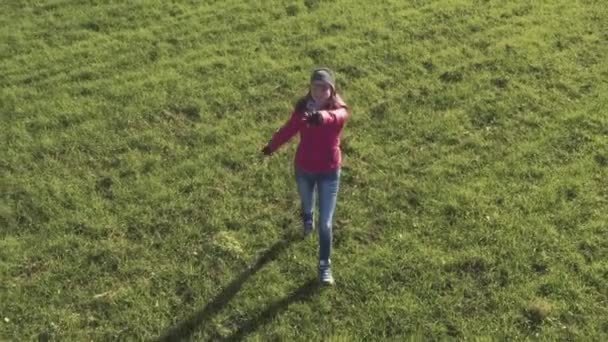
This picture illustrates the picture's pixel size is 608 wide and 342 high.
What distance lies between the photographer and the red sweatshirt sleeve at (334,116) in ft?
24.3

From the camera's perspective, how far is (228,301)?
811cm

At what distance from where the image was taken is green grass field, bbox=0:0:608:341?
803cm

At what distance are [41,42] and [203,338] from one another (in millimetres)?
7970

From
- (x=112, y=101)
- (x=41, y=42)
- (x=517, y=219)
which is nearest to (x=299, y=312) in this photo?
(x=517, y=219)

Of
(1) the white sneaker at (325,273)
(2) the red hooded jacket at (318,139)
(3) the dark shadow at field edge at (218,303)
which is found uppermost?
(2) the red hooded jacket at (318,139)

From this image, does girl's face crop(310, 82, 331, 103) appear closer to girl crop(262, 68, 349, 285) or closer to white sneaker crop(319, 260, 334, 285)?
girl crop(262, 68, 349, 285)

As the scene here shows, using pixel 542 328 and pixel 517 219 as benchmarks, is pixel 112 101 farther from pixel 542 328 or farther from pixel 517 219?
pixel 542 328

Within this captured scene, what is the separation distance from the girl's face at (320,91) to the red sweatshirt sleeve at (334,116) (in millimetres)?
179

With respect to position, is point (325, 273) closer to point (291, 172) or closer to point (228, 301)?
point (228, 301)

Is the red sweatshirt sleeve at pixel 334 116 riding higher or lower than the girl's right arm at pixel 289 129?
higher

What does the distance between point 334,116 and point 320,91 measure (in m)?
0.32

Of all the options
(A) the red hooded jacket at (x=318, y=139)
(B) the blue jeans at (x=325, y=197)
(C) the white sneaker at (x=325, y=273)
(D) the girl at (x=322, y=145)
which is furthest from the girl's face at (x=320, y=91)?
(C) the white sneaker at (x=325, y=273)

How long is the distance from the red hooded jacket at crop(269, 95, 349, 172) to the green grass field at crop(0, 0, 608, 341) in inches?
56.2

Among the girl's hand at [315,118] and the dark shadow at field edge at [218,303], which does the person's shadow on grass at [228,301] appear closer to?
the dark shadow at field edge at [218,303]
